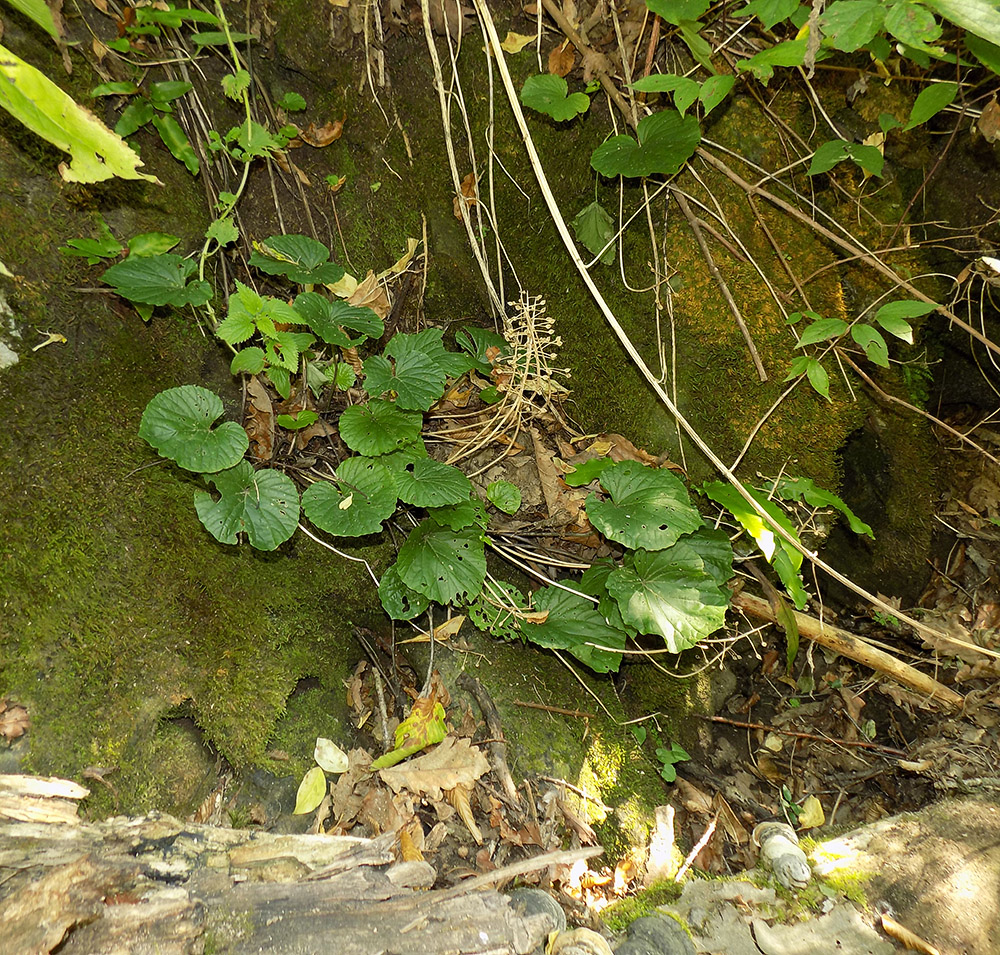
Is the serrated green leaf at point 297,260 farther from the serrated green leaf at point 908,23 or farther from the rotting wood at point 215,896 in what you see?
the serrated green leaf at point 908,23

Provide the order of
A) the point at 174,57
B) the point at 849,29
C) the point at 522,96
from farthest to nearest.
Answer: the point at 522,96
the point at 174,57
the point at 849,29

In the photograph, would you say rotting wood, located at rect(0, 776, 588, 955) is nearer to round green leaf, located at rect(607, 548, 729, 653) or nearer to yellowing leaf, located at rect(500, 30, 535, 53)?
round green leaf, located at rect(607, 548, 729, 653)

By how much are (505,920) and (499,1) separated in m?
2.93

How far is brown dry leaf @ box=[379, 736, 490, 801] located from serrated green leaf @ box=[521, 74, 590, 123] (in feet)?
7.05

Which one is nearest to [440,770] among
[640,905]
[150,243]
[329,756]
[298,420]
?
[329,756]

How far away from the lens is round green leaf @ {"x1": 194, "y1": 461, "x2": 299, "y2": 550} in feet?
6.00

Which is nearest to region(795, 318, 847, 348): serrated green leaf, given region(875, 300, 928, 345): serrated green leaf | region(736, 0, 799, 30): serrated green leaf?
region(875, 300, 928, 345): serrated green leaf

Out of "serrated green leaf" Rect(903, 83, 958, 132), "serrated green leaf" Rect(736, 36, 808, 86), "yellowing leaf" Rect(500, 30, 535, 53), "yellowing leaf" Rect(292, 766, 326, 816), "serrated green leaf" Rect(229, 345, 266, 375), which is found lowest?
"yellowing leaf" Rect(292, 766, 326, 816)

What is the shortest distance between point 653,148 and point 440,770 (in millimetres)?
2189

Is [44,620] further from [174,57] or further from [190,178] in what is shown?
[174,57]

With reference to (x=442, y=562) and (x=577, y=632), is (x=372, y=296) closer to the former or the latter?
(x=442, y=562)

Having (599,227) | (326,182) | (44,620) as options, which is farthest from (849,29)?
(44,620)

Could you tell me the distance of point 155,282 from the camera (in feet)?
5.97

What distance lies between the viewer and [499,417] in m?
2.50
